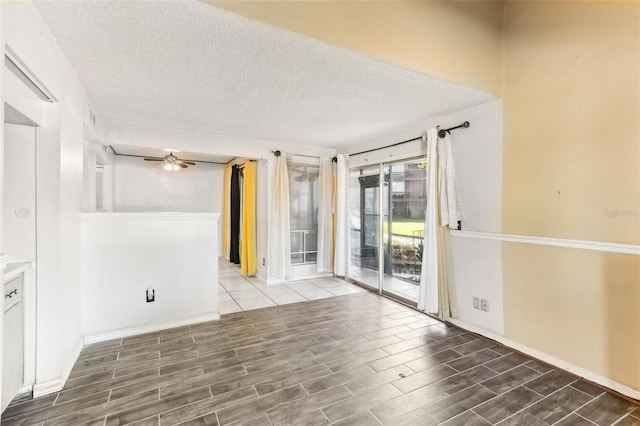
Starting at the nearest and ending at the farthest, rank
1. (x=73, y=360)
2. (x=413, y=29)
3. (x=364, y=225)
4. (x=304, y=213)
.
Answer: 1. (x=413, y=29)
2. (x=73, y=360)
3. (x=364, y=225)
4. (x=304, y=213)

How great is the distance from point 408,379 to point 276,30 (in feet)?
8.35

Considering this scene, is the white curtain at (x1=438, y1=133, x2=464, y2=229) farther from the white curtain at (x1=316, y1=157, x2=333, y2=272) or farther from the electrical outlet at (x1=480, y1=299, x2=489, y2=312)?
the white curtain at (x1=316, y1=157, x2=333, y2=272)

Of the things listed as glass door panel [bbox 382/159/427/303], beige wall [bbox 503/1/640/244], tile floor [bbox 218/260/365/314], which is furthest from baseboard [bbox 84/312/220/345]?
beige wall [bbox 503/1/640/244]

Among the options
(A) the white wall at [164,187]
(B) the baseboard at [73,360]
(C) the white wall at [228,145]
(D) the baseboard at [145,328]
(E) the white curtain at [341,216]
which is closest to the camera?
(B) the baseboard at [73,360]

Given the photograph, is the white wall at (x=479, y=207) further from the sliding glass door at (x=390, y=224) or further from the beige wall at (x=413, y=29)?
the sliding glass door at (x=390, y=224)

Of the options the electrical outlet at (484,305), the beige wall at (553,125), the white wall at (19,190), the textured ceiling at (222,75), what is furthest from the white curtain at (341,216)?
the white wall at (19,190)

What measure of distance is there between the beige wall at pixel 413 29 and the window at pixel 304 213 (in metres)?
3.03

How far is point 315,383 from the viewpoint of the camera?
2.11 m

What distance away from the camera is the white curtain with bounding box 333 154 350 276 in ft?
16.1

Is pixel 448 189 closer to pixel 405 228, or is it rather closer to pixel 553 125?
pixel 553 125

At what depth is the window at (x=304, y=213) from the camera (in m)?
5.16

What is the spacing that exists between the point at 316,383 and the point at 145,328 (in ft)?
6.42

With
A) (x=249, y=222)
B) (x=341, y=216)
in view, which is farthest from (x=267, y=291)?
(x=341, y=216)

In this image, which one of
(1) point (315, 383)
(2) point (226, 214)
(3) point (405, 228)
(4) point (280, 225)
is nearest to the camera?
(1) point (315, 383)
